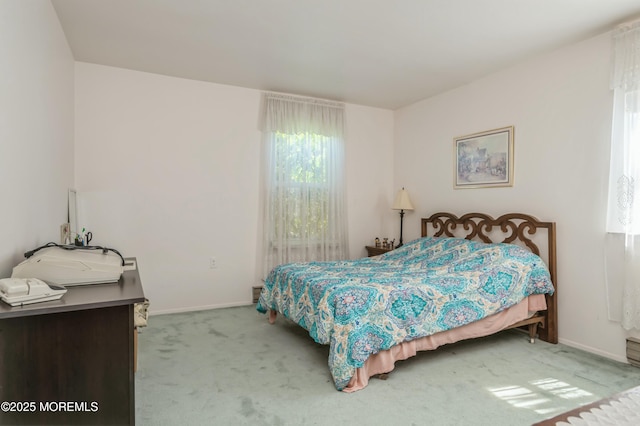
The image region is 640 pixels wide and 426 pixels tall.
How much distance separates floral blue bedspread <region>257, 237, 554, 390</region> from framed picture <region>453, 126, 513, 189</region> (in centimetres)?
72

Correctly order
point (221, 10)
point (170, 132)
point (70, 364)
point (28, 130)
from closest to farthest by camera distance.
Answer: point (70, 364)
point (28, 130)
point (221, 10)
point (170, 132)

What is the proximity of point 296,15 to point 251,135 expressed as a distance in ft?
5.90

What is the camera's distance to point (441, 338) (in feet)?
8.68

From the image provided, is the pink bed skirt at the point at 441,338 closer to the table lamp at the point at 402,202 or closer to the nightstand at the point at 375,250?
the nightstand at the point at 375,250

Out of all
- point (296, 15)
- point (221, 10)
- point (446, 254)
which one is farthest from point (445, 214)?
point (221, 10)

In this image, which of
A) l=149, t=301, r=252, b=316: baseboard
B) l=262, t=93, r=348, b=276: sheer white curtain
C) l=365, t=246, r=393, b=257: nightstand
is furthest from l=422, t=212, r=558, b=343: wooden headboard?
l=149, t=301, r=252, b=316: baseboard

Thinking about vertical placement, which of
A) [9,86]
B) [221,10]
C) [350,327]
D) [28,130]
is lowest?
[350,327]

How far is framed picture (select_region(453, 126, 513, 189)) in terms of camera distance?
3.58 m

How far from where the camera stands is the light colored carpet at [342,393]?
200 centimetres

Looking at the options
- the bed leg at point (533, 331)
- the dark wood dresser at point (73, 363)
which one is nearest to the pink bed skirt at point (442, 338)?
the bed leg at point (533, 331)

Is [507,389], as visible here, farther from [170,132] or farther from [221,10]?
[170,132]

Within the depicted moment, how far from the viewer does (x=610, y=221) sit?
9.12 feet

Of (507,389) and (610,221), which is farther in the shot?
(610,221)

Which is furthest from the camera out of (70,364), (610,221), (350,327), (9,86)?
(610,221)
